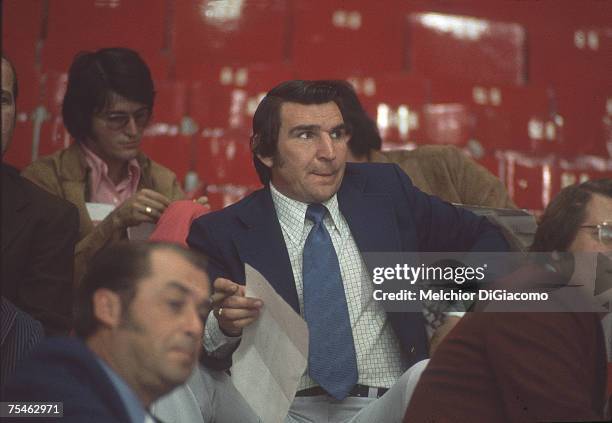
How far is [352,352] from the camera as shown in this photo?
875 mm

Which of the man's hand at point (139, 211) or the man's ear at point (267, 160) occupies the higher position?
the man's ear at point (267, 160)

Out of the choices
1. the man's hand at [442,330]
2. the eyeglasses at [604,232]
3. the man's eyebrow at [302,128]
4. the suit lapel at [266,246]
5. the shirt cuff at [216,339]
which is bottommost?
the man's hand at [442,330]

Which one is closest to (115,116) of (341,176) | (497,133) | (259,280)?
(341,176)

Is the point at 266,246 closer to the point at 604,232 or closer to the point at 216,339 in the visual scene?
the point at 216,339

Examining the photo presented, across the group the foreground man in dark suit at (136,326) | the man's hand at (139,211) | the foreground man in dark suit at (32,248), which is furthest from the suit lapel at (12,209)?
the foreground man in dark suit at (136,326)

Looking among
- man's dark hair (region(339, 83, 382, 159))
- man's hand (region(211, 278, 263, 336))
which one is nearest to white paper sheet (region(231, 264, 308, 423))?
man's hand (region(211, 278, 263, 336))

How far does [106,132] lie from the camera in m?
1.14

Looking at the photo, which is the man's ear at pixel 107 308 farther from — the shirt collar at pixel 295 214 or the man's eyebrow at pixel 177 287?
the shirt collar at pixel 295 214

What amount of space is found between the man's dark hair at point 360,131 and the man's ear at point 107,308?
57cm

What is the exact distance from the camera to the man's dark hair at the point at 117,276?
618mm

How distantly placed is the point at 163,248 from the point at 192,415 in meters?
0.25

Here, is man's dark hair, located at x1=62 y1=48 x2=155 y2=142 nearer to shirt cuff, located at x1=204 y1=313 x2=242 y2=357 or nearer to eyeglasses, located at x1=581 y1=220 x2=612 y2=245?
shirt cuff, located at x1=204 y1=313 x2=242 y2=357

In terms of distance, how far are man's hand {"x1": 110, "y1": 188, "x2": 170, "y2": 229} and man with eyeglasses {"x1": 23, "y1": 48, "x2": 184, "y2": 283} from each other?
0.13 meters

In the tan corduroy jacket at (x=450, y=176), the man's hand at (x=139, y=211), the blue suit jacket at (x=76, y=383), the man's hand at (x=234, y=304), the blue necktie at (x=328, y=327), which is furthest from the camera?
the tan corduroy jacket at (x=450, y=176)
